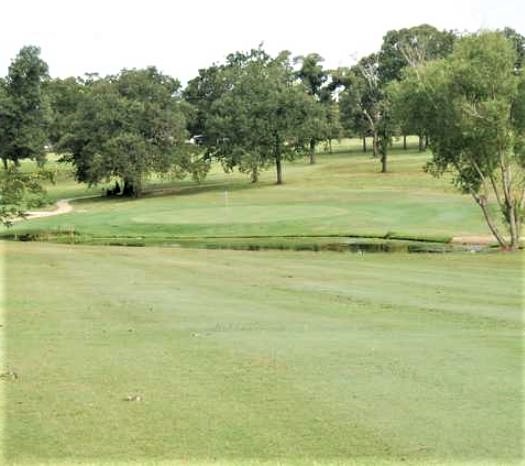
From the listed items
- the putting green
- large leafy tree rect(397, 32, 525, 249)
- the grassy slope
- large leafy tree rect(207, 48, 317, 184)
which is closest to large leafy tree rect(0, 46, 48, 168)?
the grassy slope

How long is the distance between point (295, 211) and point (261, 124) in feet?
81.9

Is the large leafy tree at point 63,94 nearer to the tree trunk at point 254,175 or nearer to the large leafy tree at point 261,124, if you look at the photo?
the large leafy tree at point 261,124

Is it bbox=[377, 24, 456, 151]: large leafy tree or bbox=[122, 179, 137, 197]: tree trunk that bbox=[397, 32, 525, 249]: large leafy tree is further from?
bbox=[377, 24, 456, 151]: large leafy tree

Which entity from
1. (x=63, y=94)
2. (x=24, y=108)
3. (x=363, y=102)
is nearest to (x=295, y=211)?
(x=363, y=102)

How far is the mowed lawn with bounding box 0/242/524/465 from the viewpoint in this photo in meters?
5.39

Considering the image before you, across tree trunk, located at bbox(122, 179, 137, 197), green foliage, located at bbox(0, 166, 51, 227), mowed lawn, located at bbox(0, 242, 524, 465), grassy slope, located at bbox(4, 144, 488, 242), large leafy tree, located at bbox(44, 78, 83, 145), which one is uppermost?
large leafy tree, located at bbox(44, 78, 83, 145)

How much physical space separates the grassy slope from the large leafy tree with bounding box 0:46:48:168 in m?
21.8

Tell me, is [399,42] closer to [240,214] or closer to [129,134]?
[129,134]

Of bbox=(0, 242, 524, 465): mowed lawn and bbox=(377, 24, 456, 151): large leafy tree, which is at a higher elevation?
bbox=(377, 24, 456, 151): large leafy tree

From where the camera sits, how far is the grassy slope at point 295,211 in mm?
39438

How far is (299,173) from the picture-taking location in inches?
3103

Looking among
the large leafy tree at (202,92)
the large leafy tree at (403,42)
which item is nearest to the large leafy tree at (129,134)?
the large leafy tree at (202,92)

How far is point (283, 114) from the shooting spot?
2773 inches

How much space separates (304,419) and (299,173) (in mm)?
73377
